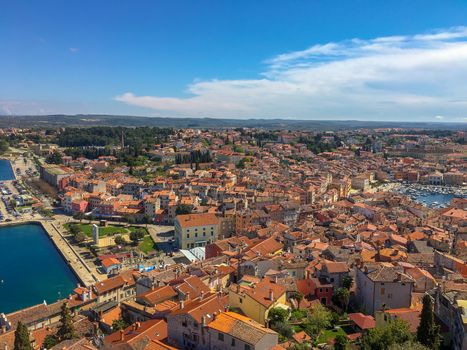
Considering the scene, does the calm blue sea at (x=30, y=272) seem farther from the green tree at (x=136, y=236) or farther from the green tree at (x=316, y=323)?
the green tree at (x=316, y=323)

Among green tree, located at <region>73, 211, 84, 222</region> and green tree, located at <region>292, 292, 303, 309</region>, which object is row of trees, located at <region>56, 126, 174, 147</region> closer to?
green tree, located at <region>73, 211, 84, 222</region>

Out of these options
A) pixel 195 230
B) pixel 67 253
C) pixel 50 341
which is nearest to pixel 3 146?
→ pixel 67 253

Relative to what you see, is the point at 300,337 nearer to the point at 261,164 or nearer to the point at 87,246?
the point at 87,246

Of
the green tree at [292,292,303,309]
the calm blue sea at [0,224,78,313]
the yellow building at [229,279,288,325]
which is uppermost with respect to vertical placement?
the yellow building at [229,279,288,325]

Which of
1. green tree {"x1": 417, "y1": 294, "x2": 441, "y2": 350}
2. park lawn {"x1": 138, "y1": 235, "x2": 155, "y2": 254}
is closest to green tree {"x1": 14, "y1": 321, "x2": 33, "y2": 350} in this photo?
green tree {"x1": 417, "y1": 294, "x2": 441, "y2": 350}

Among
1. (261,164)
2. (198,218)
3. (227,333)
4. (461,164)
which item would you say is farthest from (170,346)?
(461,164)

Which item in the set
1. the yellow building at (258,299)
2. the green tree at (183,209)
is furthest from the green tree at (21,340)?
the green tree at (183,209)
